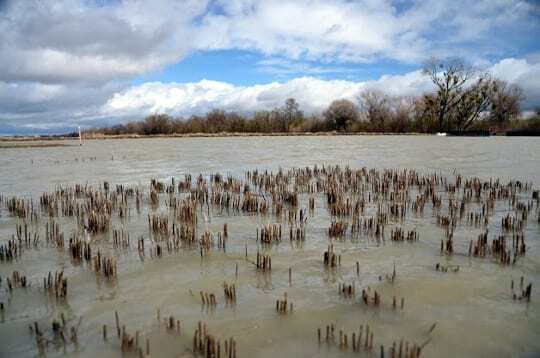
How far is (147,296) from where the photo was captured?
391 centimetres

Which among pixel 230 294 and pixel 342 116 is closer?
pixel 230 294

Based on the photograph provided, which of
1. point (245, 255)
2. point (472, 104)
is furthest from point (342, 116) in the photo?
point (245, 255)

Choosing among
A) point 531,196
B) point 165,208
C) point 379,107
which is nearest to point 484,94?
point 379,107

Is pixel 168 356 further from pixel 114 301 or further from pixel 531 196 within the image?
pixel 531 196

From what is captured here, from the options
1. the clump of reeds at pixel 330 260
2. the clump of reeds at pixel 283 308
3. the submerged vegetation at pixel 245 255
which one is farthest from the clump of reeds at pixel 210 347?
the clump of reeds at pixel 330 260

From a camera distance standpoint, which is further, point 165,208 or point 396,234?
point 165,208

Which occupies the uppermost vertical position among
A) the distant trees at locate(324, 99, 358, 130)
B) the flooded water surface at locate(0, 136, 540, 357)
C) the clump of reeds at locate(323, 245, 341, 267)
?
the distant trees at locate(324, 99, 358, 130)

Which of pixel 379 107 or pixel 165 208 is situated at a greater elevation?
pixel 379 107

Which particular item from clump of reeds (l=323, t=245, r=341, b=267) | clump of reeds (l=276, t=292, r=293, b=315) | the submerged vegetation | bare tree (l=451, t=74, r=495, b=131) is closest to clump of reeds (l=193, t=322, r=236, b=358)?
the submerged vegetation

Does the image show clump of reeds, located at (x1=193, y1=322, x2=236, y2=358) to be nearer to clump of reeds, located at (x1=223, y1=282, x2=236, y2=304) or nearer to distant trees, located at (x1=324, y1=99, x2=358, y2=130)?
clump of reeds, located at (x1=223, y1=282, x2=236, y2=304)

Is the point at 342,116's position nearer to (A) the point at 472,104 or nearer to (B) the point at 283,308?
(A) the point at 472,104

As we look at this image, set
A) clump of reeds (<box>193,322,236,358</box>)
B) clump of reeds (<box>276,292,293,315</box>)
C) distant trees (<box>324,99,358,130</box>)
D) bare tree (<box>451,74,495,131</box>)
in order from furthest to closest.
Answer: distant trees (<box>324,99,358,130</box>) < bare tree (<box>451,74,495,131</box>) < clump of reeds (<box>276,292,293,315</box>) < clump of reeds (<box>193,322,236,358</box>)

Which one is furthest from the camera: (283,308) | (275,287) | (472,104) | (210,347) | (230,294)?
(472,104)

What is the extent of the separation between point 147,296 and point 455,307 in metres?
2.95
